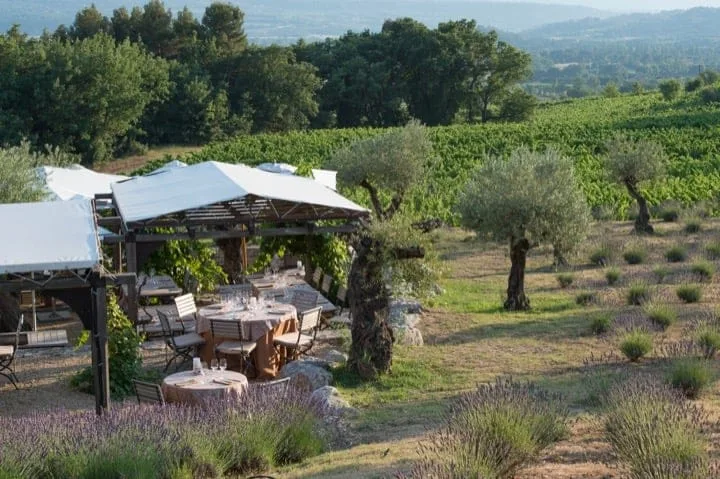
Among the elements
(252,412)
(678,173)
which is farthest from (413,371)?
(678,173)

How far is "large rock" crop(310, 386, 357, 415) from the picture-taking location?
10.4 meters

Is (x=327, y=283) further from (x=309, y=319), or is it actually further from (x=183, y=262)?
(x=309, y=319)

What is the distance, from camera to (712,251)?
23.0 m

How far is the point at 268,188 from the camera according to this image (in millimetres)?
16047

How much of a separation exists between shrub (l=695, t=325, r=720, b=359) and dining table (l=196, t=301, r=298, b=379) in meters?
5.27

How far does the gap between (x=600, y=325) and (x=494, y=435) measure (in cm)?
867

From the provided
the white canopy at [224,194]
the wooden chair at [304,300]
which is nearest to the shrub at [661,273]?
the white canopy at [224,194]

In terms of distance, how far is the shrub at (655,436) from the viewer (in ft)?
19.2

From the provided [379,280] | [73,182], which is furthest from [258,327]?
[73,182]

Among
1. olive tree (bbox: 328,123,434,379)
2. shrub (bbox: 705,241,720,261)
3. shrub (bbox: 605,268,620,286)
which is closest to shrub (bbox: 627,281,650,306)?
shrub (bbox: 605,268,620,286)

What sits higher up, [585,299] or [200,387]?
[200,387]

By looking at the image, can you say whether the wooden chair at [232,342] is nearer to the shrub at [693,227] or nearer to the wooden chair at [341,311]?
the wooden chair at [341,311]

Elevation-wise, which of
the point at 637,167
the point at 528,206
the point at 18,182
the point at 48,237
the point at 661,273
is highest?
the point at 48,237

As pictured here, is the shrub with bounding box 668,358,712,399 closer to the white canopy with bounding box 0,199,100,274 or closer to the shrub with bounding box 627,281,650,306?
the white canopy with bounding box 0,199,100,274
